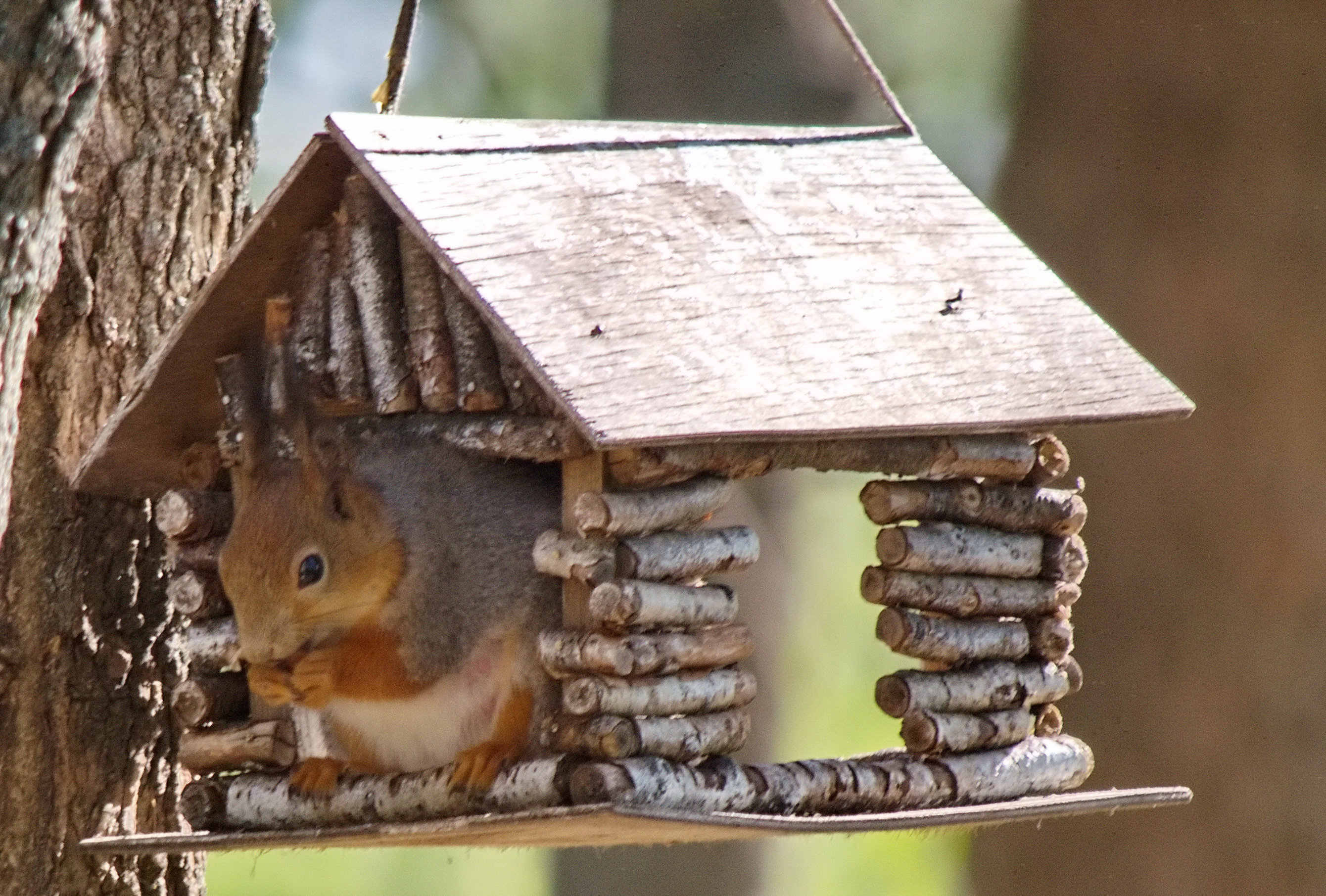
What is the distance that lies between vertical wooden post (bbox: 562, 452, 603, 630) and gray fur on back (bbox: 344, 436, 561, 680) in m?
0.09

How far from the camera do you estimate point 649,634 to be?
95.1 inches

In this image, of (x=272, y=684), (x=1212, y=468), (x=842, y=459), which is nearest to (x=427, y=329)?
(x=272, y=684)

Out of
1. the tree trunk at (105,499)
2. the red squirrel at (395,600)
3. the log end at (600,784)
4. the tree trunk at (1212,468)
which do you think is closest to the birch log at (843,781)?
the log end at (600,784)

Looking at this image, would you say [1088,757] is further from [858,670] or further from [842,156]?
[858,670]

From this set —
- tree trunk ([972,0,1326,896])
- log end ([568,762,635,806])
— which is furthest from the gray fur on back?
tree trunk ([972,0,1326,896])

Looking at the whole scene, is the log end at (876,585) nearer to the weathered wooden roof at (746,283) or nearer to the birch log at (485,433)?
the weathered wooden roof at (746,283)

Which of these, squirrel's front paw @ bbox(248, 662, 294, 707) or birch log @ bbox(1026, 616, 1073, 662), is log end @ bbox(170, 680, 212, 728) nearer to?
squirrel's front paw @ bbox(248, 662, 294, 707)

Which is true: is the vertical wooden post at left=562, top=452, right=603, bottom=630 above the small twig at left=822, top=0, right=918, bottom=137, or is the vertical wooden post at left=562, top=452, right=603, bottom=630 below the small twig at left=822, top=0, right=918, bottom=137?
below

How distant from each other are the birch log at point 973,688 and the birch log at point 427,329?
821 mm

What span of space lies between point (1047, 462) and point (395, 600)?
3.65 ft

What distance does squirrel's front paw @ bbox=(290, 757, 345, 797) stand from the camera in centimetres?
266

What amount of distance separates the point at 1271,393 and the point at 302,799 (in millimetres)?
2851

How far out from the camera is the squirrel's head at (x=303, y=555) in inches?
99.2

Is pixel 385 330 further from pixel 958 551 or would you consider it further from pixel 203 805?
pixel 958 551
